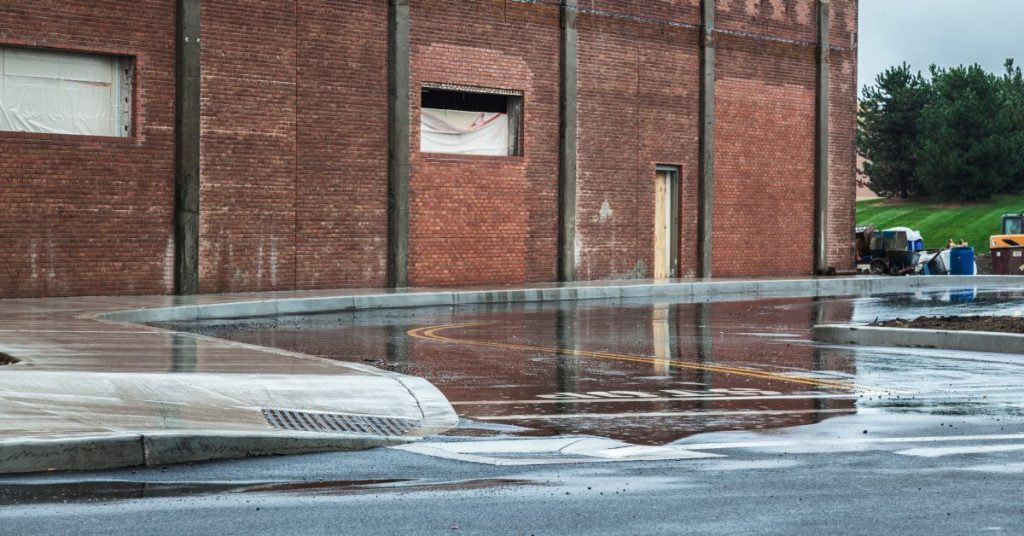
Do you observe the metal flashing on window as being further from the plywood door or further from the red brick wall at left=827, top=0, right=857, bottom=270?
the red brick wall at left=827, top=0, right=857, bottom=270

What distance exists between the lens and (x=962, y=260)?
4738 centimetres

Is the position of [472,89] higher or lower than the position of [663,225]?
higher

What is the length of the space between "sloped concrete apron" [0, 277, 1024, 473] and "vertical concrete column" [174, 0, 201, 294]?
9431mm

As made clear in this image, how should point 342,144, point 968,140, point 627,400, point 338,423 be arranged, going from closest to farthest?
point 338,423 → point 627,400 → point 342,144 → point 968,140

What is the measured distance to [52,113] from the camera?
25.9 metres

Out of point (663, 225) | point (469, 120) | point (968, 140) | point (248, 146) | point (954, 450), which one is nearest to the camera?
point (954, 450)

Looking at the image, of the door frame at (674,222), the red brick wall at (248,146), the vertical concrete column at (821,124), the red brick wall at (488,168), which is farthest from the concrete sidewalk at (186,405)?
the vertical concrete column at (821,124)

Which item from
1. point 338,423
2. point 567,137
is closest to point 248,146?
point 567,137

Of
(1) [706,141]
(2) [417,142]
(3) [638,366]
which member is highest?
(1) [706,141]

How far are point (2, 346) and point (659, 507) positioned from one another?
8.68 meters

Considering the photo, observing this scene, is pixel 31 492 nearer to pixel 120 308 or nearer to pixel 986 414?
pixel 986 414

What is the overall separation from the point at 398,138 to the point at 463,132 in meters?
2.33

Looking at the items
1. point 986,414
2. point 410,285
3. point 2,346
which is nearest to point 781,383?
point 986,414

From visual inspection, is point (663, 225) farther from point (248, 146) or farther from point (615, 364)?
point (615, 364)
